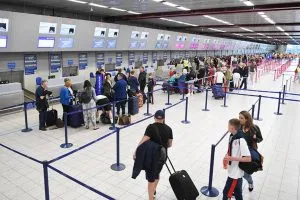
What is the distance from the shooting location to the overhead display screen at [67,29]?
434 inches

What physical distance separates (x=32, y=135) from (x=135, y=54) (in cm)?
1188

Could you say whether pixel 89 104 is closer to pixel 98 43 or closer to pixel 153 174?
pixel 153 174

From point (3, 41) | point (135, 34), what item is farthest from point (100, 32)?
point (3, 41)

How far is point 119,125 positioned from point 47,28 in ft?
17.8

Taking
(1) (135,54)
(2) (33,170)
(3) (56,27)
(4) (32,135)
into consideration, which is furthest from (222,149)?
(1) (135,54)

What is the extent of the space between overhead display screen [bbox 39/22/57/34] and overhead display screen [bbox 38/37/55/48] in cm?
27

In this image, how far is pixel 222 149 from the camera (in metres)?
6.45

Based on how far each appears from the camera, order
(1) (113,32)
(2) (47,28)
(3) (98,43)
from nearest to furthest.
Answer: (2) (47,28) < (3) (98,43) < (1) (113,32)

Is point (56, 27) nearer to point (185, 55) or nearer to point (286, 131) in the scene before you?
point (286, 131)

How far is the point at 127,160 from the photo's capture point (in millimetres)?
5789

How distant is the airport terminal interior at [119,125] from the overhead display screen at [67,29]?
44 millimetres

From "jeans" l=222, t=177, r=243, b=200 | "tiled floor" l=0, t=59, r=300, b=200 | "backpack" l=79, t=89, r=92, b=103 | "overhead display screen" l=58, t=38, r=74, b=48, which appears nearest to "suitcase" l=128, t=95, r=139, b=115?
"tiled floor" l=0, t=59, r=300, b=200

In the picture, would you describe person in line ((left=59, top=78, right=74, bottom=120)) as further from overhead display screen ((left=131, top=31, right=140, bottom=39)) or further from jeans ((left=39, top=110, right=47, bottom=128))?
overhead display screen ((left=131, top=31, right=140, bottom=39))

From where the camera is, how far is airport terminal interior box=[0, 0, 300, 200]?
13.0 ft
